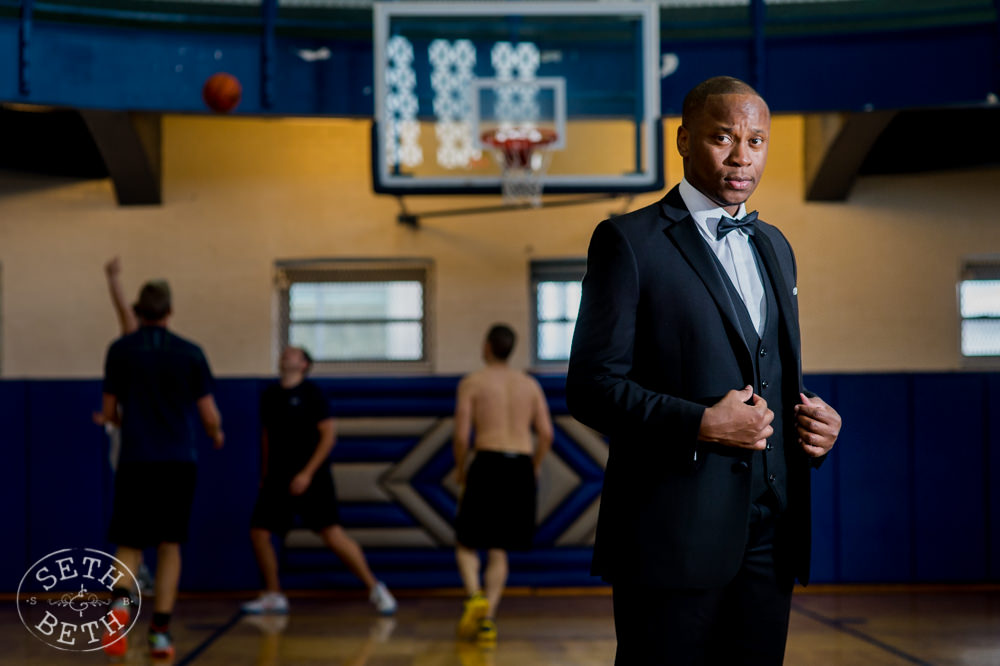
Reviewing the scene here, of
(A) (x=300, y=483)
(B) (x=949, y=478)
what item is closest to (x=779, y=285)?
(A) (x=300, y=483)

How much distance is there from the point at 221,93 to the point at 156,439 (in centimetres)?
246

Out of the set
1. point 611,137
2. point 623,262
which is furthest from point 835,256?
point 623,262

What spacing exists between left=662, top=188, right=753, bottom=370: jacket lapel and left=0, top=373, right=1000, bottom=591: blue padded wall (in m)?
5.35

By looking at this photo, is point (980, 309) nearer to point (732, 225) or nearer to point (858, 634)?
point (858, 634)

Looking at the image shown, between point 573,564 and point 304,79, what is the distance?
12.1 feet

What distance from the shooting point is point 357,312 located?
8.52 m

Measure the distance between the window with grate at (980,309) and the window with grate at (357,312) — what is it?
4228 millimetres

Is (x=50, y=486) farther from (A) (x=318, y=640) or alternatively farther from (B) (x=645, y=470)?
(B) (x=645, y=470)

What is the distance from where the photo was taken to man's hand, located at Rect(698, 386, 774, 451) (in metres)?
1.80

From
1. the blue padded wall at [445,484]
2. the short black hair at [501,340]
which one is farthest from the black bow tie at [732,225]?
the blue padded wall at [445,484]

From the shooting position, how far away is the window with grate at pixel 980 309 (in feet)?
Result: 27.3

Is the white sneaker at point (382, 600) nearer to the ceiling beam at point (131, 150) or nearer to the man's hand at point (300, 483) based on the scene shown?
the man's hand at point (300, 483)

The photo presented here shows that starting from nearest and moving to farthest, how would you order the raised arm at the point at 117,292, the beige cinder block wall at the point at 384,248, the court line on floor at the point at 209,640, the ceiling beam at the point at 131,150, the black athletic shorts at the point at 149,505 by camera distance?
1. the black athletic shorts at the point at 149,505
2. the court line on floor at the point at 209,640
3. the raised arm at the point at 117,292
4. the ceiling beam at the point at 131,150
5. the beige cinder block wall at the point at 384,248

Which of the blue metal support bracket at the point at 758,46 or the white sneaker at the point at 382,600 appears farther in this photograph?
the blue metal support bracket at the point at 758,46
